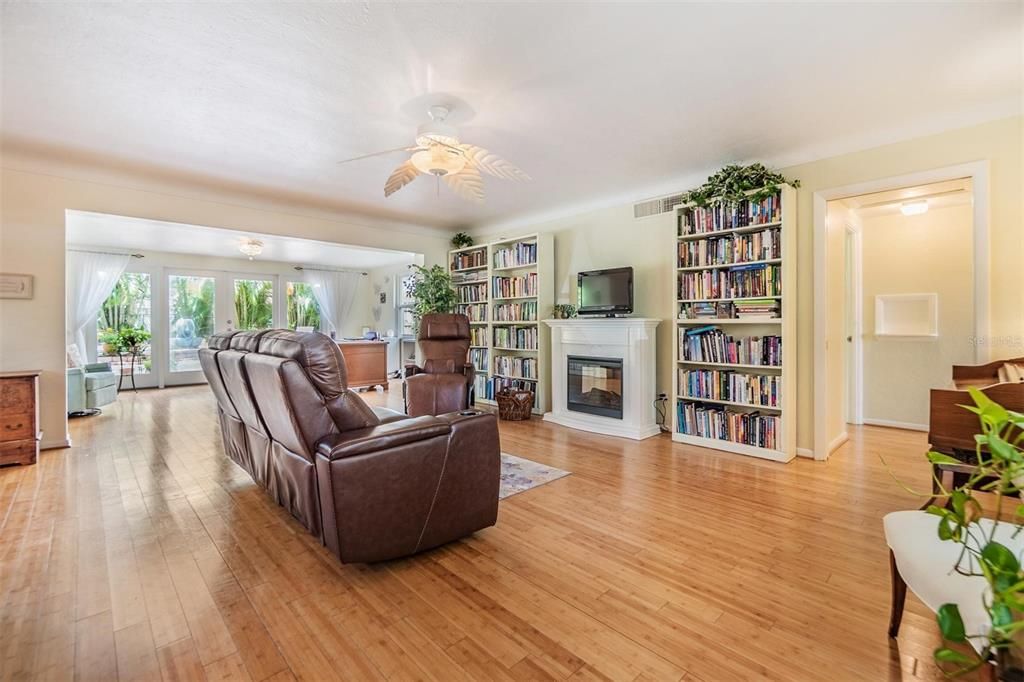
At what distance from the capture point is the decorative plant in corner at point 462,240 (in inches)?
257

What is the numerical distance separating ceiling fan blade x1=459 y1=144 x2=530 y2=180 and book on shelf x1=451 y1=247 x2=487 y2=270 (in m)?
3.09

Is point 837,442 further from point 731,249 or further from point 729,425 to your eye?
point 731,249

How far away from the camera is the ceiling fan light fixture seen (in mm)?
2867

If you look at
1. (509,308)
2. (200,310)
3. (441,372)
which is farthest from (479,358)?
(200,310)

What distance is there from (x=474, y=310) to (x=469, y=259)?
0.73 metres

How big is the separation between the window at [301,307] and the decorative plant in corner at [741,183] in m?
8.18

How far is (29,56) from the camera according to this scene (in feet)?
7.72

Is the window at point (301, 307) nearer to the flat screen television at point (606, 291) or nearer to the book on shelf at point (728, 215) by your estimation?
the flat screen television at point (606, 291)

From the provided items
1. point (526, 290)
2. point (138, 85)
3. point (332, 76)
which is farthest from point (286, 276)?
point (332, 76)

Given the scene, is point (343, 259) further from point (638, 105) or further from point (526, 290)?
point (638, 105)

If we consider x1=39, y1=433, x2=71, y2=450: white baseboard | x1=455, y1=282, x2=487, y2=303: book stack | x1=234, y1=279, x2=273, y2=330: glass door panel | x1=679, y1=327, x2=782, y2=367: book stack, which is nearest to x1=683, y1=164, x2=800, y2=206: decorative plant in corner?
x1=679, y1=327, x2=782, y2=367: book stack

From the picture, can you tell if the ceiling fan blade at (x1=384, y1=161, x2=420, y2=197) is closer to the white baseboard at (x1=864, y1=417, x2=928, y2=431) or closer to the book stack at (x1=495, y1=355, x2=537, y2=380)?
the book stack at (x1=495, y1=355, x2=537, y2=380)

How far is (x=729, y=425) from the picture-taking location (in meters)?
3.93

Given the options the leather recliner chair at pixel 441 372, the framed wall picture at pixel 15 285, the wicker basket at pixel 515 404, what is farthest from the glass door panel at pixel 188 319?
the wicker basket at pixel 515 404
